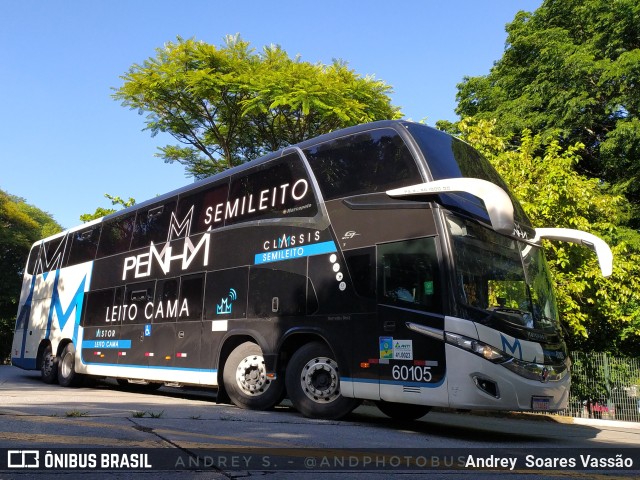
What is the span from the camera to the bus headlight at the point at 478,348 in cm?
701

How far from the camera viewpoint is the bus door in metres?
7.24

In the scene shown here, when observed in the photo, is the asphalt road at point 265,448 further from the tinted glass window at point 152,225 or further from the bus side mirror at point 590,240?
the tinted glass window at point 152,225

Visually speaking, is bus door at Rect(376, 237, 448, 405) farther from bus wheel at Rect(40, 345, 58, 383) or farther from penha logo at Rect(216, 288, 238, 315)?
bus wheel at Rect(40, 345, 58, 383)

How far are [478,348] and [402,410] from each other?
2.57 metres

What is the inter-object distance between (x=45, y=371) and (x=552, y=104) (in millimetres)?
19153

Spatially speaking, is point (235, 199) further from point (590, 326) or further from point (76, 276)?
point (590, 326)

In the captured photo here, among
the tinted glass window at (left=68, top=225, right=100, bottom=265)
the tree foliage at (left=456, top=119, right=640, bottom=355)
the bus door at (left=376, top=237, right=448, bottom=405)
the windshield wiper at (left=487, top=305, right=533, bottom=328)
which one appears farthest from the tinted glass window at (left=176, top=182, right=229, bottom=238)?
the tree foliage at (left=456, top=119, right=640, bottom=355)

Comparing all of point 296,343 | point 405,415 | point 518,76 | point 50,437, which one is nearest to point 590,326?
point 405,415

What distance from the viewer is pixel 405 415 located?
9219mm

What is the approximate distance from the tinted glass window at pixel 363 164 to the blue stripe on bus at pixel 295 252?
0.72m

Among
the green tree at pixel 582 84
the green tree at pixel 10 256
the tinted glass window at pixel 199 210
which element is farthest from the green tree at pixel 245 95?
the green tree at pixel 10 256

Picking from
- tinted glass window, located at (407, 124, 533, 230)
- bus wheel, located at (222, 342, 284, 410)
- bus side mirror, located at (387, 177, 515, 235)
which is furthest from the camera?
bus wheel, located at (222, 342, 284, 410)

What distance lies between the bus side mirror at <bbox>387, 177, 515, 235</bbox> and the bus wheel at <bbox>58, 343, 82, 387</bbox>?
10885 millimetres

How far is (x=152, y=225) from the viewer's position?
42.5ft
